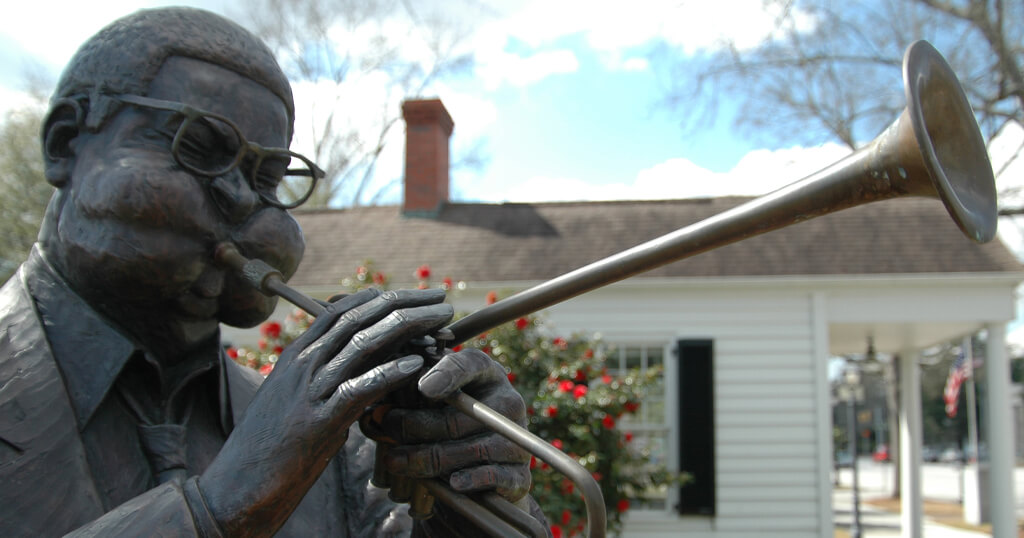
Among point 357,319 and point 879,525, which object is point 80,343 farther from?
point 879,525

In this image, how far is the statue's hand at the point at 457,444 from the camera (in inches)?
52.5

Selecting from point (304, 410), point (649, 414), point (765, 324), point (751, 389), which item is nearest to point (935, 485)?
point (751, 389)

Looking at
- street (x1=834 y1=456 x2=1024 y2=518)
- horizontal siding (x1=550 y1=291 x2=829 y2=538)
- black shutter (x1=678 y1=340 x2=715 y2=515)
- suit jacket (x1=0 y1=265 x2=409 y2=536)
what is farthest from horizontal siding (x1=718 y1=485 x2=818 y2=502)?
street (x1=834 y1=456 x2=1024 y2=518)

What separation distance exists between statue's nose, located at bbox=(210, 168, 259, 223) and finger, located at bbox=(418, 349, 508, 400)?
1.58 feet

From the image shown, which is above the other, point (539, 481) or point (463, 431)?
point (463, 431)

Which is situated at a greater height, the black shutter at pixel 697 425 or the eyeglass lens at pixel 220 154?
the eyeglass lens at pixel 220 154

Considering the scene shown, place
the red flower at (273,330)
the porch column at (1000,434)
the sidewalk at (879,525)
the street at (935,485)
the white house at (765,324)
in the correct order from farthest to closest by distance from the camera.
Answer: the street at (935,485) < the sidewalk at (879,525) < the white house at (765,324) < the porch column at (1000,434) < the red flower at (273,330)

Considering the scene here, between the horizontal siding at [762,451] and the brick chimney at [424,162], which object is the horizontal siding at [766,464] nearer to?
the horizontal siding at [762,451]

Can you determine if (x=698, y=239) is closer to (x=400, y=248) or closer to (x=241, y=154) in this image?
Answer: (x=241, y=154)

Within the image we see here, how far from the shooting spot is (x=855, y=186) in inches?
47.4

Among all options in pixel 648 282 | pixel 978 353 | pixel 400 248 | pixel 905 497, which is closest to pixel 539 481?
pixel 648 282

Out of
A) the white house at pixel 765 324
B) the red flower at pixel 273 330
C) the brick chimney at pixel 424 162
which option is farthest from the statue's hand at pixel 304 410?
the brick chimney at pixel 424 162

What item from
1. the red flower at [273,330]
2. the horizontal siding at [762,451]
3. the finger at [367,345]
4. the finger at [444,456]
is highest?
the red flower at [273,330]

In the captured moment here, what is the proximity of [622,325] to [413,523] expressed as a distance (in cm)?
910
